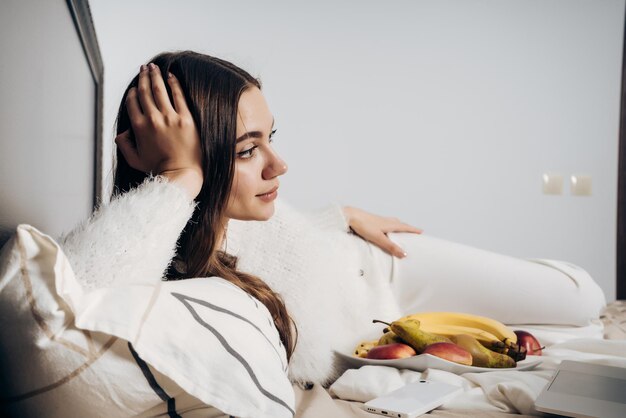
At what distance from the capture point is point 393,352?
1196 millimetres

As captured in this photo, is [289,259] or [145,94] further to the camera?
[289,259]

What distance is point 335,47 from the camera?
3.51 metres

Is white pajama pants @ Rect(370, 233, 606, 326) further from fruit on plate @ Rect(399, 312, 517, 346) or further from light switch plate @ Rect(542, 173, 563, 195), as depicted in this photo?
light switch plate @ Rect(542, 173, 563, 195)

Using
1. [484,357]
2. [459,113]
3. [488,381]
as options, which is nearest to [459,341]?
[484,357]

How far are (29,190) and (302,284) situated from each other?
57 centimetres

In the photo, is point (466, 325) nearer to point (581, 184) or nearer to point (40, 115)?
point (40, 115)

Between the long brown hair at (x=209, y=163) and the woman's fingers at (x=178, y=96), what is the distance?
0.04 ft

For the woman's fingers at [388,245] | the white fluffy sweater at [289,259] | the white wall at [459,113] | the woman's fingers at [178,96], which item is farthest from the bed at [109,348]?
the white wall at [459,113]

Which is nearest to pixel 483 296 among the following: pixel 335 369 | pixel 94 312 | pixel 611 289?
pixel 335 369

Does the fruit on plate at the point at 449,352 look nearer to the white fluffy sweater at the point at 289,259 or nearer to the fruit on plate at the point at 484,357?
the fruit on plate at the point at 484,357

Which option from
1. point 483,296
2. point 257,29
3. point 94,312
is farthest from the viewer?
point 257,29

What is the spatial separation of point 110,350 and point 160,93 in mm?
505

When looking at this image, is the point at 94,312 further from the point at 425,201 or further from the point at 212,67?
the point at 425,201

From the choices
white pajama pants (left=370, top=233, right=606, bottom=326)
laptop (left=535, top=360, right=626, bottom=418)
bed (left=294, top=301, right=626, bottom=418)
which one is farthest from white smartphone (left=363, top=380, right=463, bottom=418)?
white pajama pants (left=370, top=233, right=606, bottom=326)
